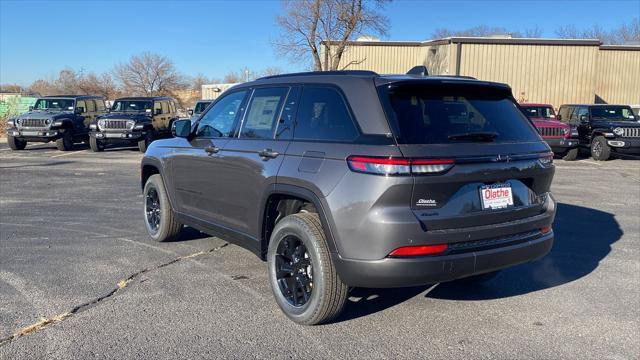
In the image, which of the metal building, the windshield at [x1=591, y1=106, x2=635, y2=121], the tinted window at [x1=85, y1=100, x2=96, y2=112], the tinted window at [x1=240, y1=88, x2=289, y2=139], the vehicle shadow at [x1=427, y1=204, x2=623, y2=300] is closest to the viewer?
the tinted window at [x1=240, y1=88, x2=289, y2=139]

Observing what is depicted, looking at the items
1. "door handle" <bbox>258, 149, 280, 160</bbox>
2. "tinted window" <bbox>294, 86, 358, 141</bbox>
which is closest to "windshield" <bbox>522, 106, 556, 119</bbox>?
"tinted window" <bbox>294, 86, 358, 141</bbox>

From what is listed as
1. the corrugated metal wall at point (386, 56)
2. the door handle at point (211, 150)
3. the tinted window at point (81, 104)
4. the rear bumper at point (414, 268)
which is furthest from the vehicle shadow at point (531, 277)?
the corrugated metal wall at point (386, 56)

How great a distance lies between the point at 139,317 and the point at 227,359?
3.30ft

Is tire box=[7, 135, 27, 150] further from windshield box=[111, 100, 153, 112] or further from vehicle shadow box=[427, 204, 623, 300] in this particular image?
vehicle shadow box=[427, 204, 623, 300]

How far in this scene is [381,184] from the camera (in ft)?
10.7

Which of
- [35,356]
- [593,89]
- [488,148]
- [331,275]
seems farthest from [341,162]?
[593,89]

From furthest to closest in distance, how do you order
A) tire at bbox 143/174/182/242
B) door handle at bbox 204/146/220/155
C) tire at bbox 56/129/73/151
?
1. tire at bbox 56/129/73/151
2. tire at bbox 143/174/182/242
3. door handle at bbox 204/146/220/155

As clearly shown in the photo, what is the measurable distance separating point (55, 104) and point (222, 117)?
1665cm

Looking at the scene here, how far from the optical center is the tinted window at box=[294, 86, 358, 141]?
3676 millimetres

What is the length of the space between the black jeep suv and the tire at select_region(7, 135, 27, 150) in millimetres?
17222

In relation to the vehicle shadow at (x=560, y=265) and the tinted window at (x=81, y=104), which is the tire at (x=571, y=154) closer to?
the vehicle shadow at (x=560, y=265)

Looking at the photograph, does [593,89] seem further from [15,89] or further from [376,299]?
[15,89]

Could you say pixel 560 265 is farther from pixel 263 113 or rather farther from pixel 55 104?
pixel 55 104

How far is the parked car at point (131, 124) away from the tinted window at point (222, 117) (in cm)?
1271
